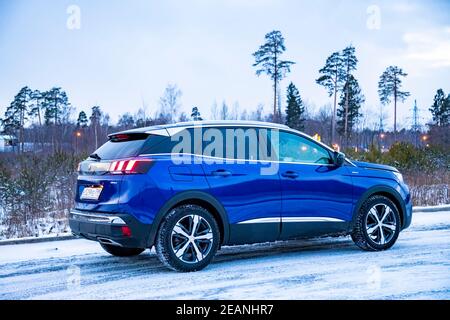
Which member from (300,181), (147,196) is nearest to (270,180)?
(300,181)

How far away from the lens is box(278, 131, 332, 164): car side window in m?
7.29

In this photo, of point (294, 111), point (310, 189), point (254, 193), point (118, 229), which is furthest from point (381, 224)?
point (294, 111)

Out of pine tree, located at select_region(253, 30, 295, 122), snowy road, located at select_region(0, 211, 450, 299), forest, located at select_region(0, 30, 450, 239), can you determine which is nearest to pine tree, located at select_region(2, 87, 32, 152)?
forest, located at select_region(0, 30, 450, 239)

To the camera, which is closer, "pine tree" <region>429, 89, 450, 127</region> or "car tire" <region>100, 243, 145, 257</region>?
"car tire" <region>100, 243, 145, 257</region>

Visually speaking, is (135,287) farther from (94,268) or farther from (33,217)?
(33,217)

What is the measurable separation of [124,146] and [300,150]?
2.35 m

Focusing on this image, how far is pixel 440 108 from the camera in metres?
73.9

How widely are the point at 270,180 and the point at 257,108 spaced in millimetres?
53193

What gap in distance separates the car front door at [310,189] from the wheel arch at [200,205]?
2.75ft

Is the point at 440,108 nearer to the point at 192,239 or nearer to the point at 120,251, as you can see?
the point at 120,251

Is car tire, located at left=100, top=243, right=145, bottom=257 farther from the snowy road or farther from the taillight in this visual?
the taillight

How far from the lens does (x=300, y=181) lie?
720 centimetres

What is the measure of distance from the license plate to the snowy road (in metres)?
0.92
